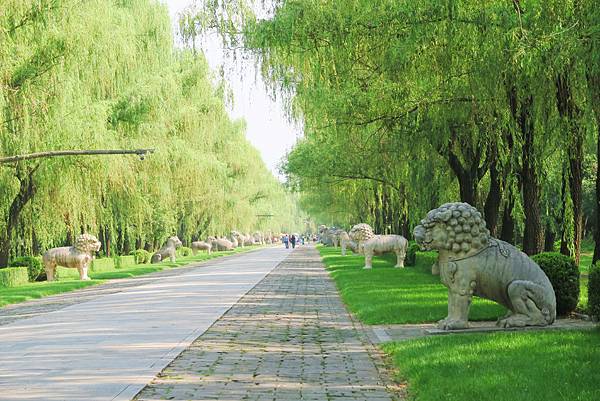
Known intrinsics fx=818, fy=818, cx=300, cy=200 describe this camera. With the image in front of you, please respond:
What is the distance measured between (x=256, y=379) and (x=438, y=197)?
55.9 feet

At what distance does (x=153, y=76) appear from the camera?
29.6 m

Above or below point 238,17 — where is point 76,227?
below

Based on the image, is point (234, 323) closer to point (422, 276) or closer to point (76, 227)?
point (422, 276)

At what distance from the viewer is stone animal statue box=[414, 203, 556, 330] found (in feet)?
35.0

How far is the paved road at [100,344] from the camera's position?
7.54m

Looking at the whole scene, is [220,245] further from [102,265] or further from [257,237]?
[257,237]

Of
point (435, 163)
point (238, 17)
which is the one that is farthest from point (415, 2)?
point (435, 163)

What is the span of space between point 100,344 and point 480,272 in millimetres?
5071

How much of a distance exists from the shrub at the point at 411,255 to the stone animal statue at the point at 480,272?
69.5 ft

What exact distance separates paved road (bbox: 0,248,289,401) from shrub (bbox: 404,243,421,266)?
1363 cm

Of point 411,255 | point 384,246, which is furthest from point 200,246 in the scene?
point 384,246

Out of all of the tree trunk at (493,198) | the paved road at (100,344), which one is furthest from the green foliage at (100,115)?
the tree trunk at (493,198)

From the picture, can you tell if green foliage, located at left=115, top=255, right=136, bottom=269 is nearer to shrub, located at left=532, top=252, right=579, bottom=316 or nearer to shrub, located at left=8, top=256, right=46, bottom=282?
shrub, located at left=8, top=256, right=46, bottom=282

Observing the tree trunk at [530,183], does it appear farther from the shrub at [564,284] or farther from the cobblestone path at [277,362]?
the cobblestone path at [277,362]
